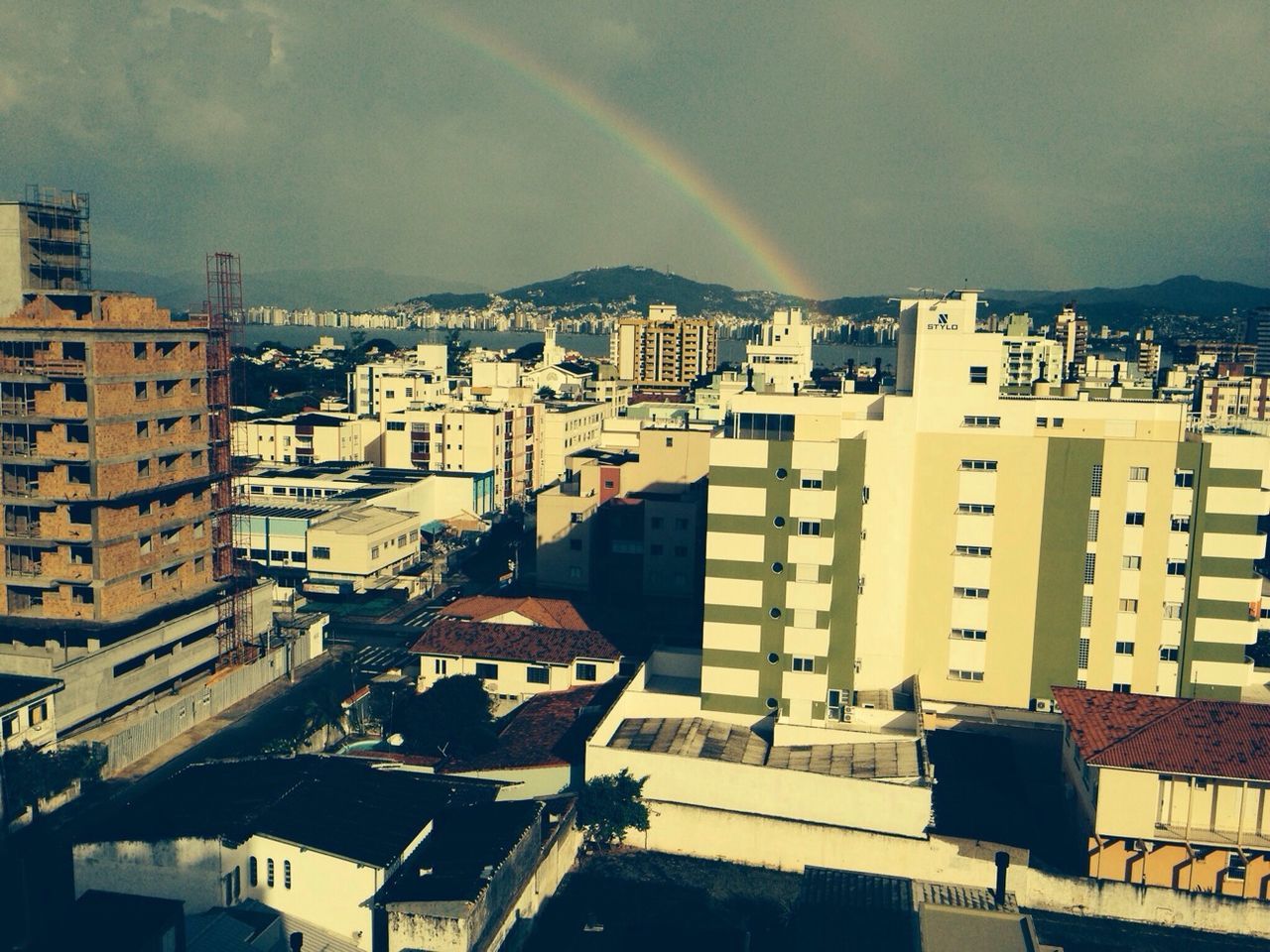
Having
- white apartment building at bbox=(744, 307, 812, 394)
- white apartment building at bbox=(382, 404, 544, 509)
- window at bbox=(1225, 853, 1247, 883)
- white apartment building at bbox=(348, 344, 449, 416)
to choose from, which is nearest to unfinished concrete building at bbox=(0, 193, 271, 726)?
window at bbox=(1225, 853, 1247, 883)

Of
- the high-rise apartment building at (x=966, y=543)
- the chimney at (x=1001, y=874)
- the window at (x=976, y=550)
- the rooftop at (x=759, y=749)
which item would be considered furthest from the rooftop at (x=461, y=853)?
the window at (x=976, y=550)

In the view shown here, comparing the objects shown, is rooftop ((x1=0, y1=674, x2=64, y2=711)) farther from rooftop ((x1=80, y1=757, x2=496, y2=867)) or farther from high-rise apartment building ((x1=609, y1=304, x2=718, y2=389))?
high-rise apartment building ((x1=609, y1=304, x2=718, y2=389))

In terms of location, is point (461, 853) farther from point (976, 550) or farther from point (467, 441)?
point (467, 441)

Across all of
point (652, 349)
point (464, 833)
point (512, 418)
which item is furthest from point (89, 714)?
point (652, 349)

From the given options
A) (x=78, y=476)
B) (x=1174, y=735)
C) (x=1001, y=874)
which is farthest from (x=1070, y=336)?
(x=78, y=476)

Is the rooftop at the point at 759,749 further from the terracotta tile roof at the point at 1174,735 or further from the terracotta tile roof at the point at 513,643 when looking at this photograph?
the terracotta tile roof at the point at 513,643

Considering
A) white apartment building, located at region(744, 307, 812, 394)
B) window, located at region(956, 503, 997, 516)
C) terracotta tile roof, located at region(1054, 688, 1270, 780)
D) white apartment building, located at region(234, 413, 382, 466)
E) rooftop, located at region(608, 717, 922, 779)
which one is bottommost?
rooftop, located at region(608, 717, 922, 779)
